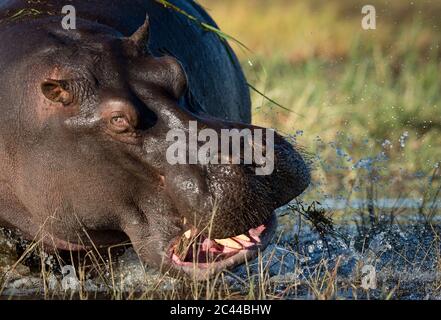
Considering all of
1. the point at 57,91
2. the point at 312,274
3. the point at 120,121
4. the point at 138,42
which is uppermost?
the point at 138,42

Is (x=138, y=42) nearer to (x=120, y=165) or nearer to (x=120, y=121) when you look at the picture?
(x=120, y=121)

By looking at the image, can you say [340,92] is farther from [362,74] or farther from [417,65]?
[417,65]

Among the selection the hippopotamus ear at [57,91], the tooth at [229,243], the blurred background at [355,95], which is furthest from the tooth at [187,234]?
the blurred background at [355,95]

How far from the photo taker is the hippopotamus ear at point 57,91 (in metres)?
5.04

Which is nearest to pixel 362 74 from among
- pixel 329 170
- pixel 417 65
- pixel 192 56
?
pixel 417 65

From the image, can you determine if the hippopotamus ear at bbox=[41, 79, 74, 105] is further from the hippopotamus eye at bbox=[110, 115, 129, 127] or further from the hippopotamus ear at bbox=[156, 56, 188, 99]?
the hippopotamus ear at bbox=[156, 56, 188, 99]

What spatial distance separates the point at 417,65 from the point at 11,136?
7.30 metres

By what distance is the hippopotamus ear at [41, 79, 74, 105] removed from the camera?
504 cm

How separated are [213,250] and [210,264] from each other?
132mm

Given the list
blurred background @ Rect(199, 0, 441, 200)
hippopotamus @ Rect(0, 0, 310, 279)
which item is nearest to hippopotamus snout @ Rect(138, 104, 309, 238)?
hippopotamus @ Rect(0, 0, 310, 279)

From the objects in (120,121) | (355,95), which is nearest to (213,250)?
(120,121)

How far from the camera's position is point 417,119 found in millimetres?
10297

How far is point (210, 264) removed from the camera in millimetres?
5016
